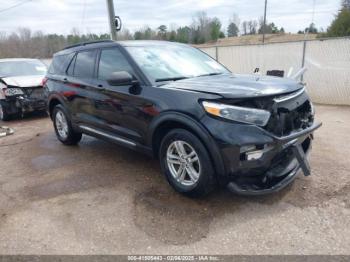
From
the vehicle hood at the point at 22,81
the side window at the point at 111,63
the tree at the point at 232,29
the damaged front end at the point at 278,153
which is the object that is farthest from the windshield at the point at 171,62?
the tree at the point at 232,29

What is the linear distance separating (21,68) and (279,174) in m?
9.02

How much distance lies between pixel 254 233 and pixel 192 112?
131 cm

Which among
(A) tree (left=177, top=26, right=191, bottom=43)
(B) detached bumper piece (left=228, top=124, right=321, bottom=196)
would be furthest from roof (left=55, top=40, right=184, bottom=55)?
(A) tree (left=177, top=26, right=191, bottom=43)

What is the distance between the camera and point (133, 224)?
131 inches

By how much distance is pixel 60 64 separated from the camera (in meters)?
6.02

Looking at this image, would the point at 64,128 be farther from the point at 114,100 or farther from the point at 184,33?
the point at 184,33

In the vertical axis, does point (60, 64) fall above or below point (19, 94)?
above

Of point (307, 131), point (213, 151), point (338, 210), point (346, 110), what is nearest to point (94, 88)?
A: point (213, 151)

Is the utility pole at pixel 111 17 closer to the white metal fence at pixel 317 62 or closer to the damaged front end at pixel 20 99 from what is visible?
the damaged front end at pixel 20 99

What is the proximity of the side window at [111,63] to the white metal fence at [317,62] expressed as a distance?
6.86 m

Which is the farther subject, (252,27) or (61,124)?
(252,27)

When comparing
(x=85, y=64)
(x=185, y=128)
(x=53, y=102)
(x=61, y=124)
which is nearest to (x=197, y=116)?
(x=185, y=128)

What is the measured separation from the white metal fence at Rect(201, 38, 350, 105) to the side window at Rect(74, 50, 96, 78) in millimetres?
6788

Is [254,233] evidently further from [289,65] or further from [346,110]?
[289,65]
